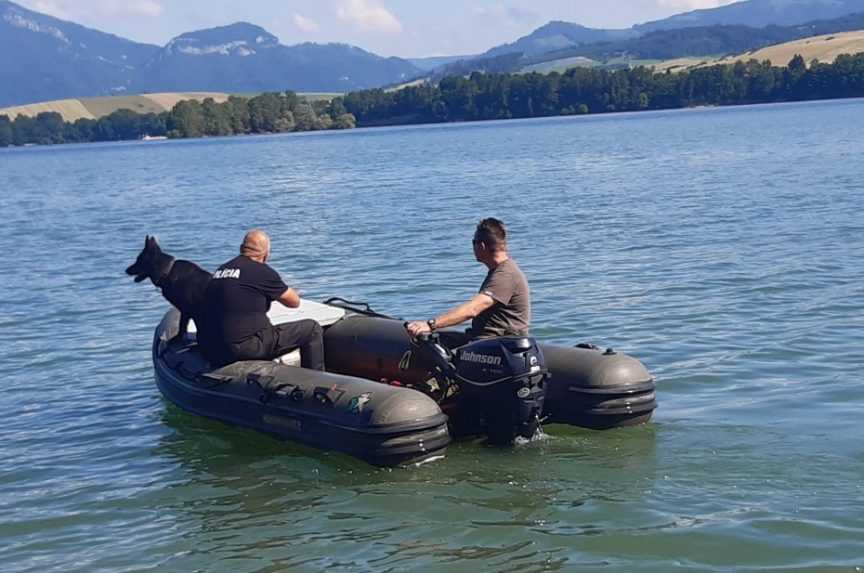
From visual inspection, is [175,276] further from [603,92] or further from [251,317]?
[603,92]

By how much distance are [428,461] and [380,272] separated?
1072 centimetres

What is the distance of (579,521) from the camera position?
23.8 feet

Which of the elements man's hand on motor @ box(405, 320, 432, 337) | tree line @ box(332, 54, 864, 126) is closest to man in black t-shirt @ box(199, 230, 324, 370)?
man's hand on motor @ box(405, 320, 432, 337)

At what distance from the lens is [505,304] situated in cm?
854

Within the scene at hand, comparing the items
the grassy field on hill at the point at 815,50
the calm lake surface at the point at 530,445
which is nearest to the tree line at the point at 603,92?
the grassy field on hill at the point at 815,50

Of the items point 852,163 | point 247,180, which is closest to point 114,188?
point 247,180

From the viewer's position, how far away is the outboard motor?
8078mm

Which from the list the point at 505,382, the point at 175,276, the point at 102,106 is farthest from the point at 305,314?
the point at 102,106

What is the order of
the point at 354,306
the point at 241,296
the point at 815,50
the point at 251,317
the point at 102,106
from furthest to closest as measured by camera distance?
1. the point at 102,106
2. the point at 815,50
3. the point at 354,306
4. the point at 251,317
5. the point at 241,296

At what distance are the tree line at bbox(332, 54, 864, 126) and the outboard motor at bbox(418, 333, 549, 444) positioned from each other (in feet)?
374

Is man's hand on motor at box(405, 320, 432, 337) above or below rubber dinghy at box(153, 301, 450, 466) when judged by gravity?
above

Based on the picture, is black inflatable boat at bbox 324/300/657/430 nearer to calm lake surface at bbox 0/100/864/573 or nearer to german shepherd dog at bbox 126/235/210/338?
calm lake surface at bbox 0/100/864/573

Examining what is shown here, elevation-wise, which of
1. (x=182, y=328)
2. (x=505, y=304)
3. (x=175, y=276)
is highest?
(x=175, y=276)

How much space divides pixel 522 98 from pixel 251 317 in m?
125
